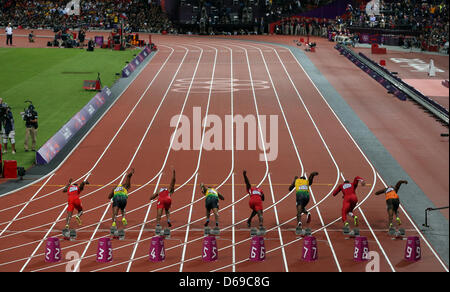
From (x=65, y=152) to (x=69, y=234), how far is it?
33.5 ft

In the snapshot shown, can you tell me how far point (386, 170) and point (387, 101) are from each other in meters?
14.3

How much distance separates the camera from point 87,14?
7919cm

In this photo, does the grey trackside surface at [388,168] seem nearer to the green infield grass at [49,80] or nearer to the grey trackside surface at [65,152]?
the grey trackside surface at [65,152]

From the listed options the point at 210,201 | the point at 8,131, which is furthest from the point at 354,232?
the point at 8,131

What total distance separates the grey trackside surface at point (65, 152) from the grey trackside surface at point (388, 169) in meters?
11.3

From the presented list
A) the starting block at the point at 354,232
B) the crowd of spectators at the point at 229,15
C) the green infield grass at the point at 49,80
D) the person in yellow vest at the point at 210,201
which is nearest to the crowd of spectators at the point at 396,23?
the crowd of spectators at the point at 229,15

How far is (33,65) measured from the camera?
52.8 m

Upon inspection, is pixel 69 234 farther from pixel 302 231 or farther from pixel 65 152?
pixel 65 152

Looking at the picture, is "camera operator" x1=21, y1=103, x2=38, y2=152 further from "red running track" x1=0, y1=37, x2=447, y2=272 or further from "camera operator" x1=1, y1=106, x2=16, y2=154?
"red running track" x1=0, y1=37, x2=447, y2=272

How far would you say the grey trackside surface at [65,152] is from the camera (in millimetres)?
25047

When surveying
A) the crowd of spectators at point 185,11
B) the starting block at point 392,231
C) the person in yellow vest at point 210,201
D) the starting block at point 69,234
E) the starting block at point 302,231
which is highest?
the crowd of spectators at point 185,11
